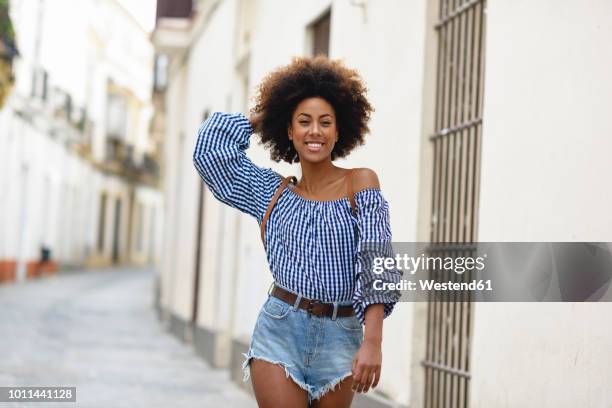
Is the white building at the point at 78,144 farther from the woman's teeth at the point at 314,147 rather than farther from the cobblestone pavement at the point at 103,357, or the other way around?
the woman's teeth at the point at 314,147

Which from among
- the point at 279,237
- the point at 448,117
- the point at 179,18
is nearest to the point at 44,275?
the point at 179,18

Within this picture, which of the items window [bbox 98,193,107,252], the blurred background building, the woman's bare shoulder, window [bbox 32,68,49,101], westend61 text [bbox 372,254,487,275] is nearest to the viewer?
the woman's bare shoulder

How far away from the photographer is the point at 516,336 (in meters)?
4.93

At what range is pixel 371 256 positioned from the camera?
3508mm

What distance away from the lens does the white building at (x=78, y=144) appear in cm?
2731

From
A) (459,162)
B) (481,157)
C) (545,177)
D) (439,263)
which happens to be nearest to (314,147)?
(545,177)

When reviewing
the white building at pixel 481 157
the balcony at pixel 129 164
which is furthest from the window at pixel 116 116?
the white building at pixel 481 157

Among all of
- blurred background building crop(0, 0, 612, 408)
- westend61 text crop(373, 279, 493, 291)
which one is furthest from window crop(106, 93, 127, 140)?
westend61 text crop(373, 279, 493, 291)

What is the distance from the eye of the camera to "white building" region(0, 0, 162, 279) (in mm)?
27312

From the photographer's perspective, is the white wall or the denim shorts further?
the white wall

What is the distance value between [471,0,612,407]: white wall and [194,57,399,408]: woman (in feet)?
3.33

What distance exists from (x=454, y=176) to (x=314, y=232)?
2.58 metres

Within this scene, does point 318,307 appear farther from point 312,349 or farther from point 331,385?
point 331,385

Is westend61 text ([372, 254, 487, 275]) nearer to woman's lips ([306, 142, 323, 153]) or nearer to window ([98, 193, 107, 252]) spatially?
woman's lips ([306, 142, 323, 153])
